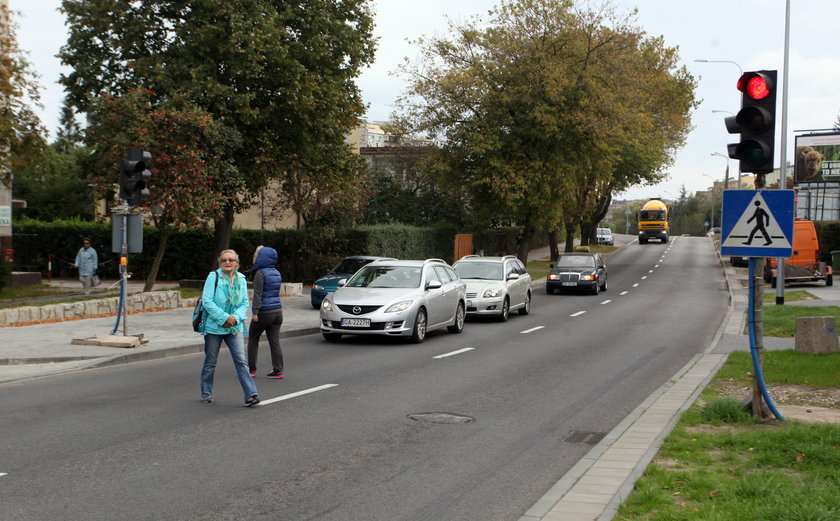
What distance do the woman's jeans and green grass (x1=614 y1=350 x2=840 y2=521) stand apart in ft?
14.7

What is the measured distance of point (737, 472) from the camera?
249 inches

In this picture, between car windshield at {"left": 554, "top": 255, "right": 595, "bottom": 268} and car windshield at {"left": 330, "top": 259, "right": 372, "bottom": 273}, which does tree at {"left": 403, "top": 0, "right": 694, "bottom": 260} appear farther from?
car windshield at {"left": 330, "top": 259, "right": 372, "bottom": 273}

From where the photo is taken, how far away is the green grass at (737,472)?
206 inches

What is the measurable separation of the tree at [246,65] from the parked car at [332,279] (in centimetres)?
390

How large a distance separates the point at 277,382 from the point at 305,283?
80.5 feet

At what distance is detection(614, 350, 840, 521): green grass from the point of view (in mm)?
5227

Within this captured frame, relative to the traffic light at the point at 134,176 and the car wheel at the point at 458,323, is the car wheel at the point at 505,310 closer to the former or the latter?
the car wheel at the point at 458,323

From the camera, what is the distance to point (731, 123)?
27.5 feet

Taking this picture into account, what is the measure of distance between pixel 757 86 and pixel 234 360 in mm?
6147

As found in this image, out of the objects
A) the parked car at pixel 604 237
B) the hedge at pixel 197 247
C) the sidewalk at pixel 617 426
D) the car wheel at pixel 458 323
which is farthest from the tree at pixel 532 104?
the parked car at pixel 604 237

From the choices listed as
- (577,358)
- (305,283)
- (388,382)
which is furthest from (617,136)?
(388,382)

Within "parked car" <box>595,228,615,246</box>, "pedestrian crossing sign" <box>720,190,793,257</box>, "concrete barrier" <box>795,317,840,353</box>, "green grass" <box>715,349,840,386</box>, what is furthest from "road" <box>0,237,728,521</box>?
"parked car" <box>595,228,615,246</box>

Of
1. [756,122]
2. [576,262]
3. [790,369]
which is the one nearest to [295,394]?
[756,122]

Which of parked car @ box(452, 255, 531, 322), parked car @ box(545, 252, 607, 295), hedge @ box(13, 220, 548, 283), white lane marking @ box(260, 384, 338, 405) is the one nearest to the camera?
white lane marking @ box(260, 384, 338, 405)
